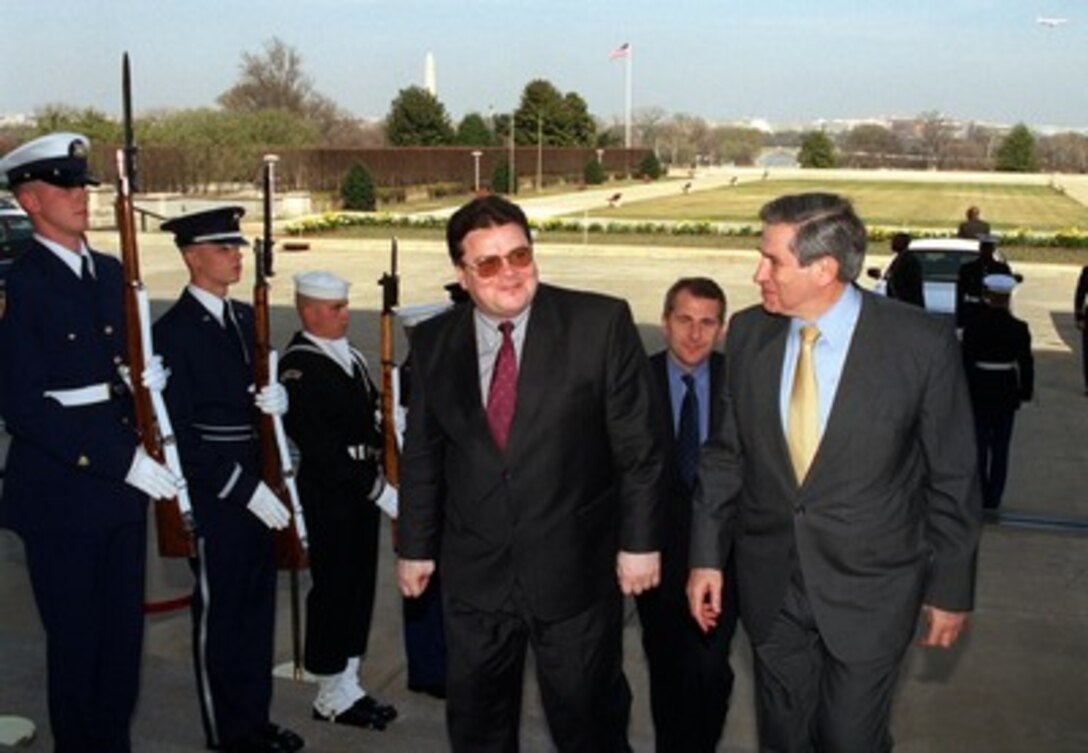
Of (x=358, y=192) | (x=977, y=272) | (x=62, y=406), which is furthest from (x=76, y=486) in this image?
(x=358, y=192)

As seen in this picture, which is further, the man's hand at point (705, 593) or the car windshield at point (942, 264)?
the car windshield at point (942, 264)

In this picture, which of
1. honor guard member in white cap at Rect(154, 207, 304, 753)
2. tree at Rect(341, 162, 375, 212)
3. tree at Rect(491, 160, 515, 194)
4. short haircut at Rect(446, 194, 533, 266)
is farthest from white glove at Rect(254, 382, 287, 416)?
tree at Rect(491, 160, 515, 194)

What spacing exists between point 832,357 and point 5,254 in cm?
1877

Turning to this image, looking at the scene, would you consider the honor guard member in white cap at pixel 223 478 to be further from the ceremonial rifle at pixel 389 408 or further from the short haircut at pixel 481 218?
the short haircut at pixel 481 218

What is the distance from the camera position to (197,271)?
4496 millimetres

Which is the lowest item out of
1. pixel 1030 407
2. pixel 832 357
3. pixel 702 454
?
pixel 1030 407

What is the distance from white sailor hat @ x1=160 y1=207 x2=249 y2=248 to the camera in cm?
447

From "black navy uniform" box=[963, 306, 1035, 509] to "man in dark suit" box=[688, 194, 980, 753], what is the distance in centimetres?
562

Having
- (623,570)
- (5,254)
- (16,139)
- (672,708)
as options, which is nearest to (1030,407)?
(672,708)

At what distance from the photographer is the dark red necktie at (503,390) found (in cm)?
358

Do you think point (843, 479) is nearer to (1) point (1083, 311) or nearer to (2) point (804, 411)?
(2) point (804, 411)

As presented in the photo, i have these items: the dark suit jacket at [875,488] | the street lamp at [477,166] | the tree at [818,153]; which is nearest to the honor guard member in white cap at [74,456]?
the dark suit jacket at [875,488]

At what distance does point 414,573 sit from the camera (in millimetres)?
3771

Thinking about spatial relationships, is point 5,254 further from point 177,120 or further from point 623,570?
point 177,120
